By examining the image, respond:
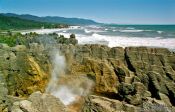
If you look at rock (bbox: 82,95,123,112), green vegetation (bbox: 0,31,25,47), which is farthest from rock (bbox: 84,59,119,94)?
green vegetation (bbox: 0,31,25,47)

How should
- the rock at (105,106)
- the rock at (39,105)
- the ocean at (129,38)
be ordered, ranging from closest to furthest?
the rock at (39,105) < the rock at (105,106) < the ocean at (129,38)

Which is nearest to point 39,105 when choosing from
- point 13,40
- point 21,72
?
point 21,72

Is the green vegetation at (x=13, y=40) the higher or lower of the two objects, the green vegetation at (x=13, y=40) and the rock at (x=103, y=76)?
the lower

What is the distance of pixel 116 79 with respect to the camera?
16.2 metres

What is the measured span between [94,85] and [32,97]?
7833 mm

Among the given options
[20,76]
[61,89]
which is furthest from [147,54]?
[20,76]

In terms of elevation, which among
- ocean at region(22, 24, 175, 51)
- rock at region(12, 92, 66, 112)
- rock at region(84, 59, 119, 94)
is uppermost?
rock at region(12, 92, 66, 112)

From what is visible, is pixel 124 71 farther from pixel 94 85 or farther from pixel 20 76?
pixel 20 76

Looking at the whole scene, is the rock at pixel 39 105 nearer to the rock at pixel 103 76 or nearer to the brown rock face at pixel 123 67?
the brown rock face at pixel 123 67

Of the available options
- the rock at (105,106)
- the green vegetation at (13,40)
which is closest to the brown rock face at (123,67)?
the rock at (105,106)

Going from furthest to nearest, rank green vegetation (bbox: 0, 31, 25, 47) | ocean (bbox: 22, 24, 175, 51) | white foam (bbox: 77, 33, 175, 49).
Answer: ocean (bbox: 22, 24, 175, 51), white foam (bbox: 77, 33, 175, 49), green vegetation (bbox: 0, 31, 25, 47)

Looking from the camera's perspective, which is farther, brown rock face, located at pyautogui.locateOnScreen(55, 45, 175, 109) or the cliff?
the cliff

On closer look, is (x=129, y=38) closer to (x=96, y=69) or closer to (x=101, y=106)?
(x=96, y=69)

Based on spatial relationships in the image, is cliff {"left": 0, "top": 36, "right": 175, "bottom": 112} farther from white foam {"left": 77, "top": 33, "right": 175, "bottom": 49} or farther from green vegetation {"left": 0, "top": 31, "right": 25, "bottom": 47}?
white foam {"left": 77, "top": 33, "right": 175, "bottom": 49}
